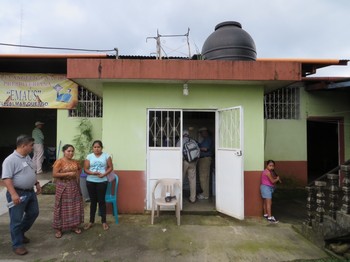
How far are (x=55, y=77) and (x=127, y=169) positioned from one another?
431 centimetres

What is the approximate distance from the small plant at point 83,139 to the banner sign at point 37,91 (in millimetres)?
622

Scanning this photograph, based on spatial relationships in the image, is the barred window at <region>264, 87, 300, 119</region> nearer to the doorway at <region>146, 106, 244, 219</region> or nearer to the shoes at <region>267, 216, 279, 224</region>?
the doorway at <region>146, 106, 244, 219</region>

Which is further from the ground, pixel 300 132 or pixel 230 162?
pixel 300 132

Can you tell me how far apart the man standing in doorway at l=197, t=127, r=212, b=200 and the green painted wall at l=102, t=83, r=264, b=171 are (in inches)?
42.2

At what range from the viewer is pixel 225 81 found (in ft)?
16.9

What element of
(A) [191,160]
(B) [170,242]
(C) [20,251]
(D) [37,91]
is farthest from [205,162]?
(D) [37,91]

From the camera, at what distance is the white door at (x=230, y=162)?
4.79 metres

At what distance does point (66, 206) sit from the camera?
4320 mm

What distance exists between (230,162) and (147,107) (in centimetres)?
190

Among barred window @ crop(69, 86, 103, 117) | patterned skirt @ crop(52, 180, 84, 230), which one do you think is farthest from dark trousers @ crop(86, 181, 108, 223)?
barred window @ crop(69, 86, 103, 117)

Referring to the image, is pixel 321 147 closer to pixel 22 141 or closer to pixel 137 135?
pixel 137 135

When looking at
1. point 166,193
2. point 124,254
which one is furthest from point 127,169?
point 124,254

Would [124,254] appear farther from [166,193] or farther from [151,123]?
[151,123]

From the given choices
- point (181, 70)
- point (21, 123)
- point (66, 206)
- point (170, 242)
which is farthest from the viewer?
point (21, 123)
